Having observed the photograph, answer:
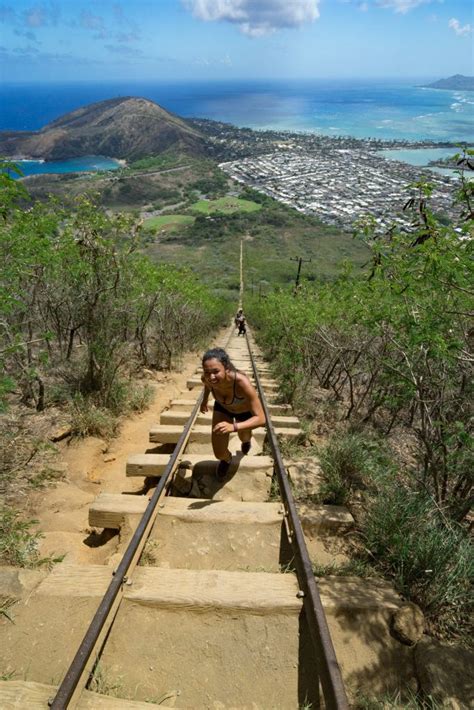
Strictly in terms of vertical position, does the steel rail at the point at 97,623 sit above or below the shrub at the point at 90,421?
above

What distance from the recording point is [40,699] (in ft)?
6.41

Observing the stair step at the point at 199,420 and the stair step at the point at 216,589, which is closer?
the stair step at the point at 216,589

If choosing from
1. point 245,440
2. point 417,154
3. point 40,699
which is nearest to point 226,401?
point 245,440

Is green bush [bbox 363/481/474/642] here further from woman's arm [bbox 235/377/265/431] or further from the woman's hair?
the woman's hair

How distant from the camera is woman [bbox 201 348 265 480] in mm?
3922

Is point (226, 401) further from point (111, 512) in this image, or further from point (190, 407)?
point (190, 407)

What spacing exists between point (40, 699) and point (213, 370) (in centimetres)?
260

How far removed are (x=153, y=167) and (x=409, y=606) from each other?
168m

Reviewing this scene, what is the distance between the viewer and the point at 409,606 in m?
2.82

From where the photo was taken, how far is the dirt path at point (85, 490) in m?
3.75

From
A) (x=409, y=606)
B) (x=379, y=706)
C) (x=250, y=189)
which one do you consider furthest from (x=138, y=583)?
(x=250, y=189)

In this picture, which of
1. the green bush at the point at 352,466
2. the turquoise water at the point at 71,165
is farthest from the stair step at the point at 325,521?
the turquoise water at the point at 71,165

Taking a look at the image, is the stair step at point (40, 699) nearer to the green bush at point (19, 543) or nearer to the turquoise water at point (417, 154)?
the green bush at point (19, 543)

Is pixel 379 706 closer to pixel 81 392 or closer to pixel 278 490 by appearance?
pixel 278 490
